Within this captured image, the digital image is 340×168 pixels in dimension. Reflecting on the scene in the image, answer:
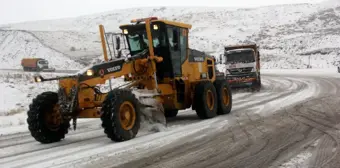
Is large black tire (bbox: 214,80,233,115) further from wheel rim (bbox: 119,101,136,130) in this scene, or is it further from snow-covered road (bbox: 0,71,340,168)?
wheel rim (bbox: 119,101,136,130)

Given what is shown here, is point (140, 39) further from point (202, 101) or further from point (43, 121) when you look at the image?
point (43, 121)

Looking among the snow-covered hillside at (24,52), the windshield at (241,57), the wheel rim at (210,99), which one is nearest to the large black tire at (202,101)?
the wheel rim at (210,99)

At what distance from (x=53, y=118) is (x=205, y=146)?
351 centimetres

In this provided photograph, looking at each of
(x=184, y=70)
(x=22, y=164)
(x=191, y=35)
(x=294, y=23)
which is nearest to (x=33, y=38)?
(x=191, y=35)

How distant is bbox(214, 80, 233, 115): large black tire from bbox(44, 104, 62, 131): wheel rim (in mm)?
5229

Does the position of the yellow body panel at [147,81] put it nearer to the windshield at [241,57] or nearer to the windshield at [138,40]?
the windshield at [138,40]

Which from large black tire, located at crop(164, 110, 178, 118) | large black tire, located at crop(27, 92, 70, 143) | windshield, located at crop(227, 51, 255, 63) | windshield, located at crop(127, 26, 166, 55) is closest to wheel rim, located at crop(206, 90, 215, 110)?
large black tire, located at crop(164, 110, 178, 118)

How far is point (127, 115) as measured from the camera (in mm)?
8773

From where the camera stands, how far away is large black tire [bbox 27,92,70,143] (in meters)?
8.94

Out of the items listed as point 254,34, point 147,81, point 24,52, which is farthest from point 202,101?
point 254,34

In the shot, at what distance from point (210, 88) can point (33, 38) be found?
186ft

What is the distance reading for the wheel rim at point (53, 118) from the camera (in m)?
9.11

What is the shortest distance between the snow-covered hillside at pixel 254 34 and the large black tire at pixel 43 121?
40603mm

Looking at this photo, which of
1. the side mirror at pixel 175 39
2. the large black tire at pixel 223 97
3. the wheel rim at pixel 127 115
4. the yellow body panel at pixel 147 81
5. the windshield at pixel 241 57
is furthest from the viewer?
the windshield at pixel 241 57
